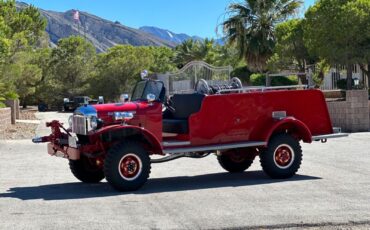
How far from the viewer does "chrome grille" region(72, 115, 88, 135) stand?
9.83m

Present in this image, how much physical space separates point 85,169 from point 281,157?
350 centimetres

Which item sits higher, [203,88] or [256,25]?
[256,25]

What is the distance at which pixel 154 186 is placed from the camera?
10.5 meters

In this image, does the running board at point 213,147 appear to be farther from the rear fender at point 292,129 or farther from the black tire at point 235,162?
the black tire at point 235,162

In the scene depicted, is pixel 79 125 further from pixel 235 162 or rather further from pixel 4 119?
pixel 4 119

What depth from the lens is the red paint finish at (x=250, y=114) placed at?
1057 cm

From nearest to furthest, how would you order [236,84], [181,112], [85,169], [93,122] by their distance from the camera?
[93,122] < [181,112] < [85,169] < [236,84]

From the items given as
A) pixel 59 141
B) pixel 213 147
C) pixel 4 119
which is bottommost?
pixel 213 147

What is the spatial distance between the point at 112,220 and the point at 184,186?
115 inches

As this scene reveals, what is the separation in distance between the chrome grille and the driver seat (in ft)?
4.80

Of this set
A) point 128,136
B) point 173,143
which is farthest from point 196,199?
point 128,136

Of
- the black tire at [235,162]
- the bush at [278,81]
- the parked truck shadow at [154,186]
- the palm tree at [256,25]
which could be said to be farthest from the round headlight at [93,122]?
the palm tree at [256,25]

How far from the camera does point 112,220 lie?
7.71 meters

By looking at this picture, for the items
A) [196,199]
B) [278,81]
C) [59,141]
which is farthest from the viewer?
[278,81]
